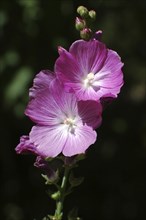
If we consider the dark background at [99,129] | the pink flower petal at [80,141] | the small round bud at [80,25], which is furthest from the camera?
the dark background at [99,129]

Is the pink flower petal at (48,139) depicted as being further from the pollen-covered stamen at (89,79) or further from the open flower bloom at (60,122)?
the pollen-covered stamen at (89,79)

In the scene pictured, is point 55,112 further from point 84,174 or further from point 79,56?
point 84,174

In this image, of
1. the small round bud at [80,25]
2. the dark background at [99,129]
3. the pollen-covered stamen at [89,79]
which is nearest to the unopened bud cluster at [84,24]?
the small round bud at [80,25]

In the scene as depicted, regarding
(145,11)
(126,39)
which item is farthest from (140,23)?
(126,39)

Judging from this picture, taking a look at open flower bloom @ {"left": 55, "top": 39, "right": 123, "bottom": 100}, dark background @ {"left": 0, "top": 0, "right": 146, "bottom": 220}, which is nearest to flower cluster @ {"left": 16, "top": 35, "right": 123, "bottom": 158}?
open flower bloom @ {"left": 55, "top": 39, "right": 123, "bottom": 100}

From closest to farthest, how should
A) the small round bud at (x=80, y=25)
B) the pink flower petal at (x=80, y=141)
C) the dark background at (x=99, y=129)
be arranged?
the pink flower petal at (x=80, y=141) → the small round bud at (x=80, y=25) → the dark background at (x=99, y=129)

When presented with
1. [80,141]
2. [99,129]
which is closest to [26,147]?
[80,141]

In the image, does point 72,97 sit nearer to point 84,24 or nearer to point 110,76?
point 110,76

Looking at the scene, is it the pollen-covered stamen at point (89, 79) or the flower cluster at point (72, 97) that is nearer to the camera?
the flower cluster at point (72, 97)
